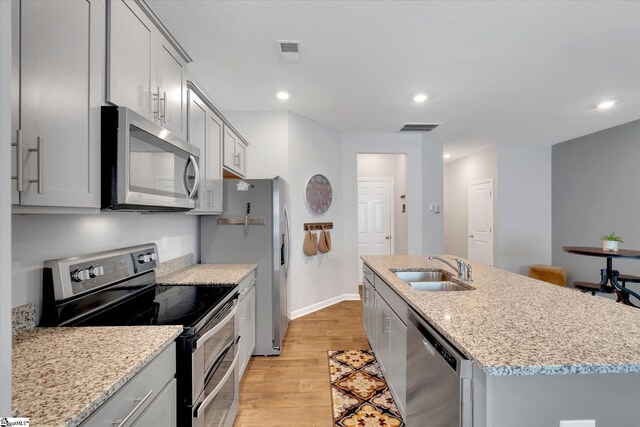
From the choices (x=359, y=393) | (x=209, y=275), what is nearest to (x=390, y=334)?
(x=359, y=393)

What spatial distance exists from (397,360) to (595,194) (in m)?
4.88

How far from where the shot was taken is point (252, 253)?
2.75 meters

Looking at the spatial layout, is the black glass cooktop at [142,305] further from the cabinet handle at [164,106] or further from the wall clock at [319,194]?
the wall clock at [319,194]

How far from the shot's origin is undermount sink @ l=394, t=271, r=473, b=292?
215cm

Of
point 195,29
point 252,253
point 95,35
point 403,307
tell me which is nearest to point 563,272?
point 403,307

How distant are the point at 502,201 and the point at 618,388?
16.8 feet

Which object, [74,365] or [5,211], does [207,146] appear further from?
[5,211]

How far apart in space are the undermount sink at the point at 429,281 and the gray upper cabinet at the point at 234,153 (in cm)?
183

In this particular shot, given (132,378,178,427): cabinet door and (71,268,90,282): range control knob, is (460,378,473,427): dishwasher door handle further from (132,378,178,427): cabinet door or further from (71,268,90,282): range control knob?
(71,268,90,282): range control knob

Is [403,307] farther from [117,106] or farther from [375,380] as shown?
[117,106]

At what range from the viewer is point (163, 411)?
109cm

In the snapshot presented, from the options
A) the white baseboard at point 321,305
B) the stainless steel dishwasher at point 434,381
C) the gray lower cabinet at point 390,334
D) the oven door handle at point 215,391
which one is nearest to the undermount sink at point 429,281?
the gray lower cabinet at point 390,334

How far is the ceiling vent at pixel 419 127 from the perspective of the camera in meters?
4.34

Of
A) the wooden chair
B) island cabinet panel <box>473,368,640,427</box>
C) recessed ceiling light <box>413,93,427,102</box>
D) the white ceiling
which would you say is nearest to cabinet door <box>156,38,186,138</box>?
the white ceiling
